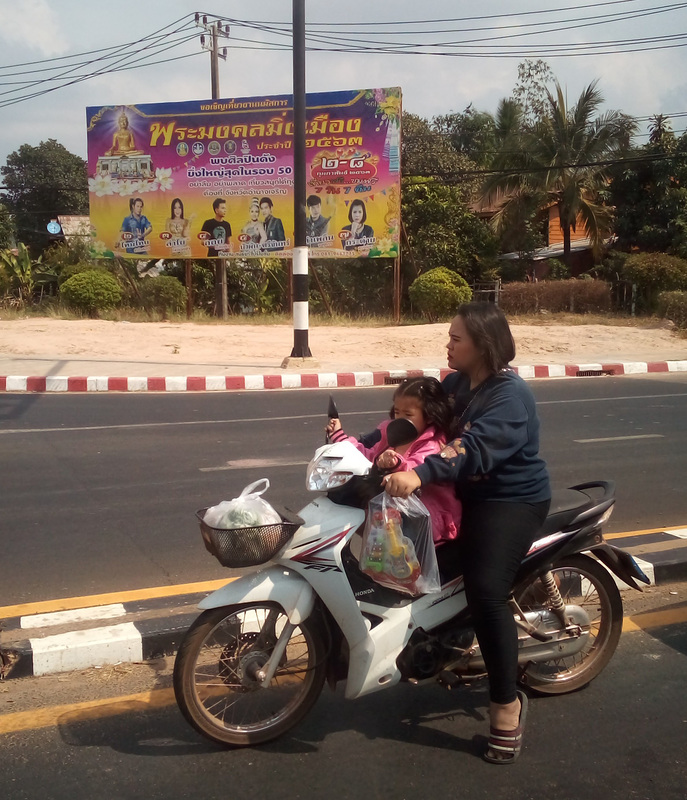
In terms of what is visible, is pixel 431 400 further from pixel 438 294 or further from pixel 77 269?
pixel 77 269

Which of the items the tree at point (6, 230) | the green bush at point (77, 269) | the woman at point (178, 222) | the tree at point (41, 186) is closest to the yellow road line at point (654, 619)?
the woman at point (178, 222)

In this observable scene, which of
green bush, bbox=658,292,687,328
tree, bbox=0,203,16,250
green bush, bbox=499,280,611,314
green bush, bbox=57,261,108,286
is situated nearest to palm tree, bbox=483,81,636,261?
green bush, bbox=499,280,611,314

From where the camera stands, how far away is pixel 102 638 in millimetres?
3623

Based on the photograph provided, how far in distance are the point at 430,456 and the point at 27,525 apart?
3615 mm

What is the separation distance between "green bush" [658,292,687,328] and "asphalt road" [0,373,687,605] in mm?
9383

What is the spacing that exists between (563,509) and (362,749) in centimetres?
111

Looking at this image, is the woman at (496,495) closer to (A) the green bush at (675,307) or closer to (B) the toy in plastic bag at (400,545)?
(B) the toy in plastic bag at (400,545)

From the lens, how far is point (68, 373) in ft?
47.5

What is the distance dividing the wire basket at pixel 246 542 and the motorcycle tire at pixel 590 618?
105 centimetres

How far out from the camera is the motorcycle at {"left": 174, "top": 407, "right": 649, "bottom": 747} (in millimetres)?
2836

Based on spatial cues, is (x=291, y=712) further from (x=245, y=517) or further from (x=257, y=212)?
(x=257, y=212)

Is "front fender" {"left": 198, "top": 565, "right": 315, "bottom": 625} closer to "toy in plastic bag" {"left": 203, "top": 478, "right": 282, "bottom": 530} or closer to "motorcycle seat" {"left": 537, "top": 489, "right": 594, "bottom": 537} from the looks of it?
"toy in plastic bag" {"left": 203, "top": 478, "right": 282, "bottom": 530}

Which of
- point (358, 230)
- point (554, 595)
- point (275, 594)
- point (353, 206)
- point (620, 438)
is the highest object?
point (353, 206)

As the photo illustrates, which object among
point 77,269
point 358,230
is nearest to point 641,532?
point 358,230
